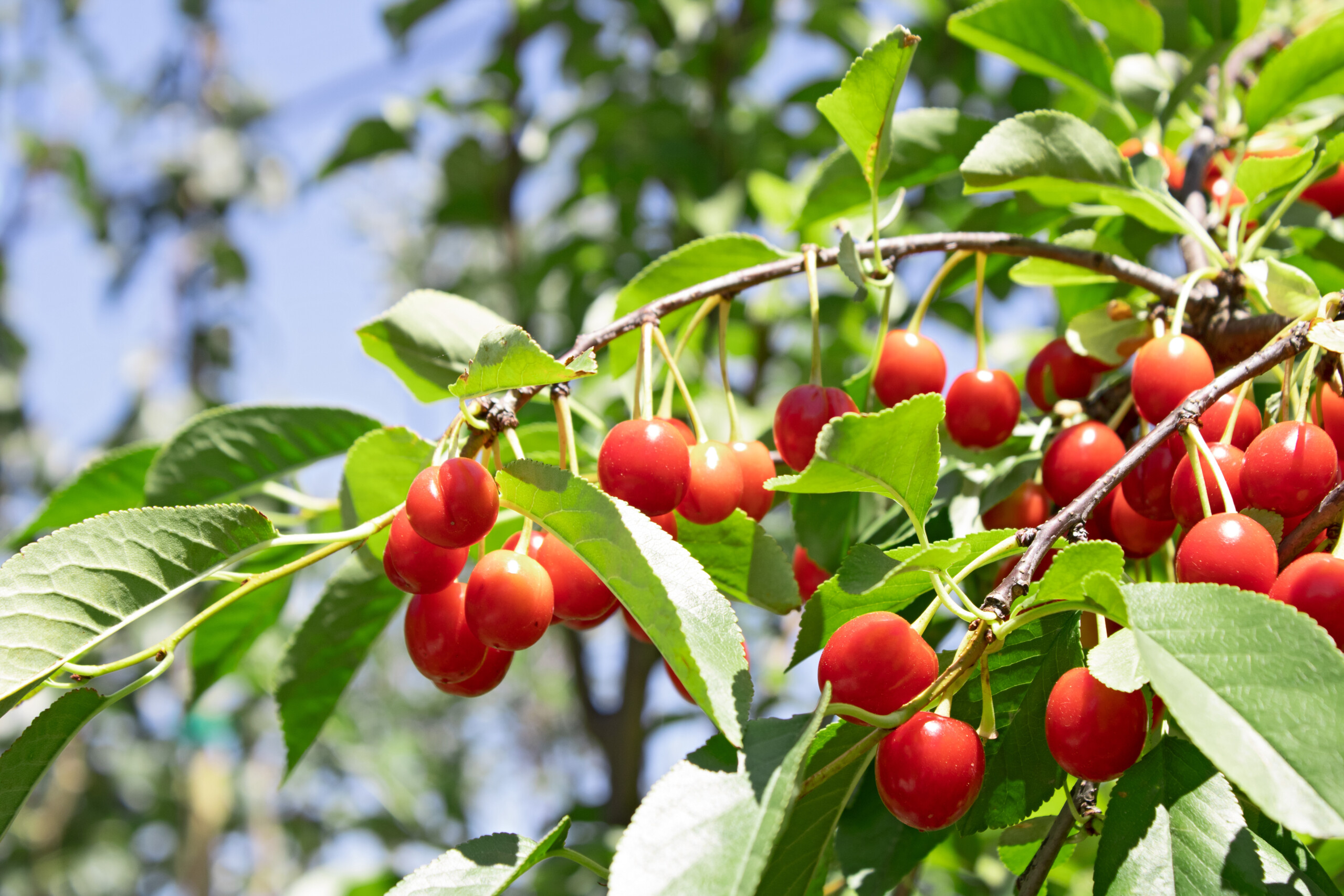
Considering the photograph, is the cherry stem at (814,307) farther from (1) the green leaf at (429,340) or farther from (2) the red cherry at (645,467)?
(1) the green leaf at (429,340)

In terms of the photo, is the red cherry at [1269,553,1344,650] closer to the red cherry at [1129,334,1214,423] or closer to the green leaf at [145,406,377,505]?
the red cherry at [1129,334,1214,423]

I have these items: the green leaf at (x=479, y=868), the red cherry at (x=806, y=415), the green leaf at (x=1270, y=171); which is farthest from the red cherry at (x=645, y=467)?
the green leaf at (x=1270, y=171)

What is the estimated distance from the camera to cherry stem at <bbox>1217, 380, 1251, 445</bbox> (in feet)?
2.51

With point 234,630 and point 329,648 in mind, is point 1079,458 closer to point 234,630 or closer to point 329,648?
point 329,648

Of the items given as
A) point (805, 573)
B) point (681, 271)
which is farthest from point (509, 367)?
point (805, 573)

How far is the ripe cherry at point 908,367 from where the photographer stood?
940 millimetres

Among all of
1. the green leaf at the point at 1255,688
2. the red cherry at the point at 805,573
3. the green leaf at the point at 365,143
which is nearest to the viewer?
the green leaf at the point at 1255,688

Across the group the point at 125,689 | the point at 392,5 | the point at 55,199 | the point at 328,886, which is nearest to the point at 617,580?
A: the point at 125,689

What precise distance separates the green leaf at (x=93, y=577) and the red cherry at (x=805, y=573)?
0.53 meters

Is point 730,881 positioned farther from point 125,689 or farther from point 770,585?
point 125,689

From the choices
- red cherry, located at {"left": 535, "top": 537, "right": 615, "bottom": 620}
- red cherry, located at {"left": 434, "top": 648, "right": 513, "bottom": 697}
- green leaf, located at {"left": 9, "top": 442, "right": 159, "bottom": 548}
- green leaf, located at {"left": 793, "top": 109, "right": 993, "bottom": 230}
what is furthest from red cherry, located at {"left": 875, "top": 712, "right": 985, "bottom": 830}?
green leaf, located at {"left": 9, "top": 442, "right": 159, "bottom": 548}

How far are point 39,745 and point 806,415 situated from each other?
628mm

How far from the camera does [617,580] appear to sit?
0.67 m

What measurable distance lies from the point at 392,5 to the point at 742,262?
7.44 feet
